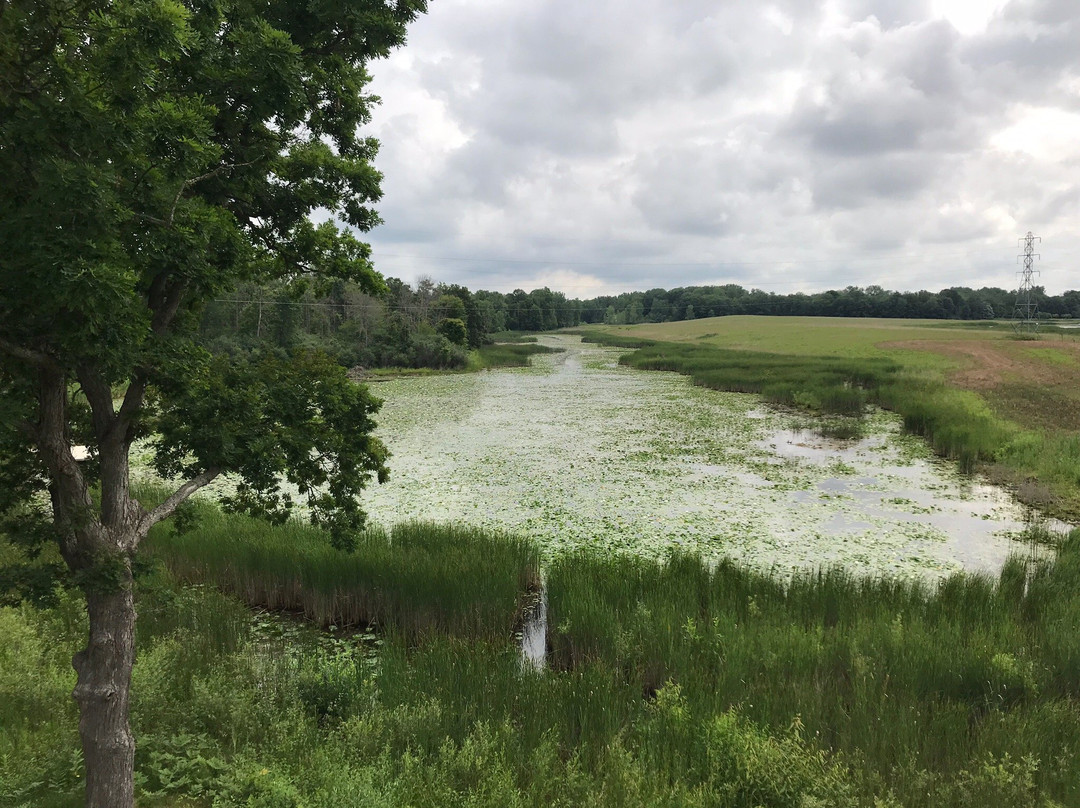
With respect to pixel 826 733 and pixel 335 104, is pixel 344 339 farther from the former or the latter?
pixel 826 733

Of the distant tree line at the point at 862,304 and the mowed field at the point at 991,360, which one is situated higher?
the distant tree line at the point at 862,304

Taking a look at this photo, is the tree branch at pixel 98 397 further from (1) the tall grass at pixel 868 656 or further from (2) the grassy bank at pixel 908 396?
(2) the grassy bank at pixel 908 396

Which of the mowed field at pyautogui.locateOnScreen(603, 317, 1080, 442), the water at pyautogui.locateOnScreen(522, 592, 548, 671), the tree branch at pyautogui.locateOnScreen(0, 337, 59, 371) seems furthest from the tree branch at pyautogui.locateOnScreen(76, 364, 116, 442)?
the mowed field at pyautogui.locateOnScreen(603, 317, 1080, 442)

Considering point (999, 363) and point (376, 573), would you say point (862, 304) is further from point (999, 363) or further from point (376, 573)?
point (376, 573)

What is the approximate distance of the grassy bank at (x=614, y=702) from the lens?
4250 mm

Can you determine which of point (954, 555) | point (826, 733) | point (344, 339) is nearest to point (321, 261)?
point (826, 733)

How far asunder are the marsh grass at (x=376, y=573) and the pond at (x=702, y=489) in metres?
1.57

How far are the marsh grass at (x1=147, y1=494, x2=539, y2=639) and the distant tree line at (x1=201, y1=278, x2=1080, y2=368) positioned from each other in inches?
129

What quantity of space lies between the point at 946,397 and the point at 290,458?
2477 centimetres

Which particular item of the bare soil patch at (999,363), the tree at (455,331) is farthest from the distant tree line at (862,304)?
the tree at (455,331)

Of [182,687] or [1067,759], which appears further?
[182,687]

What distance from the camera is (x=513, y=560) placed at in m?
8.58

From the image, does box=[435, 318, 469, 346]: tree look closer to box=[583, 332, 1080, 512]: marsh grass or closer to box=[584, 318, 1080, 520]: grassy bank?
box=[584, 318, 1080, 520]: grassy bank

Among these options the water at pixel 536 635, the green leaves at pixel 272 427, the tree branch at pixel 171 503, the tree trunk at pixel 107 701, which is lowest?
the water at pixel 536 635
